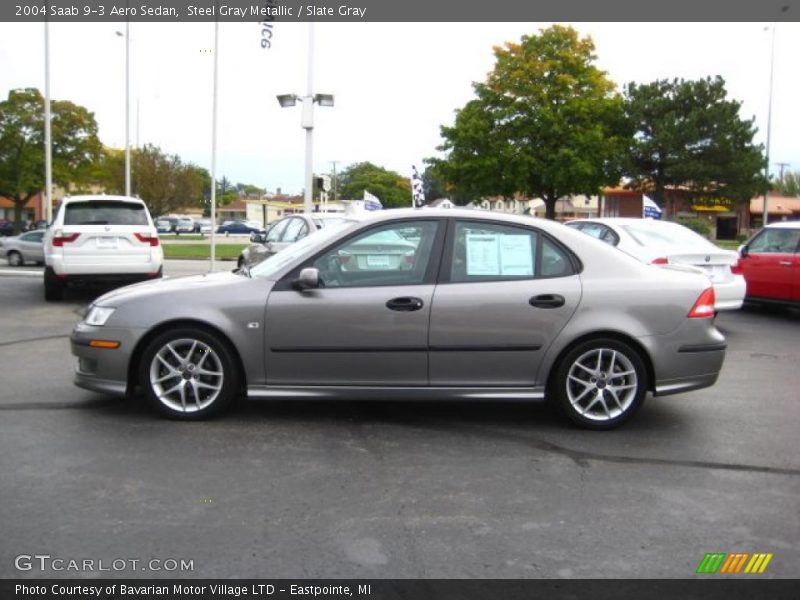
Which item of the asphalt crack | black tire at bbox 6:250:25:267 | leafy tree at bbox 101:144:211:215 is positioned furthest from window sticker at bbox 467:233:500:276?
leafy tree at bbox 101:144:211:215

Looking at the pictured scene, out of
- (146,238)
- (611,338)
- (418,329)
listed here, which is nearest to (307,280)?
(418,329)

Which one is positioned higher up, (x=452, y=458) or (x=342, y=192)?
(x=342, y=192)

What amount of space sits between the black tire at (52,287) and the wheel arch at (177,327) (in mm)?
7300

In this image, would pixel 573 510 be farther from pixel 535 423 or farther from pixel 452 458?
pixel 535 423

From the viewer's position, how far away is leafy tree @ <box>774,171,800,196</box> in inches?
3763

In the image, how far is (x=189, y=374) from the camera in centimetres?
540

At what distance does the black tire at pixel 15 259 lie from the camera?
79.0 ft

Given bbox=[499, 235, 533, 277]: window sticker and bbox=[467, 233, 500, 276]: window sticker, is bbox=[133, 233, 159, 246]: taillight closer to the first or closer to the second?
bbox=[467, 233, 500, 276]: window sticker

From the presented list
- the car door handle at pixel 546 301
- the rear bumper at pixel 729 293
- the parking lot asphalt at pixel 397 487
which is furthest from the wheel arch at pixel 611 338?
the rear bumper at pixel 729 293

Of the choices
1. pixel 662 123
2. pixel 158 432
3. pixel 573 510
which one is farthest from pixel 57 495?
pixel 662 123

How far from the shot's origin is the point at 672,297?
545 cm

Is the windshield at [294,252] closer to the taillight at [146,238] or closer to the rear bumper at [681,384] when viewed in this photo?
the rear bumper at [681,384]
